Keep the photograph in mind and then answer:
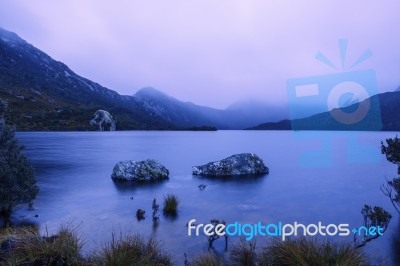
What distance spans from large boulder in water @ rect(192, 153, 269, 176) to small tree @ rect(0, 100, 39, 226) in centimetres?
1669

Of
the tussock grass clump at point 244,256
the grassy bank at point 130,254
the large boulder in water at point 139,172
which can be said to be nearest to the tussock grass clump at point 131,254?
the grassy bank at point 130,254

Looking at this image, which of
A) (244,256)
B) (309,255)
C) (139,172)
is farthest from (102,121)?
(309,255)

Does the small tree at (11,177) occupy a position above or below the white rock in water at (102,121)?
below

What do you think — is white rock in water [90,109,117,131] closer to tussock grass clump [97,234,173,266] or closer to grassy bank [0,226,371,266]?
grassy bank [0,226,371,266]

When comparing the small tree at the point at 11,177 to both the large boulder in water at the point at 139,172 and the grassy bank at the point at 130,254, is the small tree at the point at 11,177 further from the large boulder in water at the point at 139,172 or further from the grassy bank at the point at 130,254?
the large boulder in water at the point at 139,172

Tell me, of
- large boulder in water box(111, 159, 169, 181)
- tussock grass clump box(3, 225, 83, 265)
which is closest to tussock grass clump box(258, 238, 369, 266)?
tussock grass clump box(3, 225, 83, 265)

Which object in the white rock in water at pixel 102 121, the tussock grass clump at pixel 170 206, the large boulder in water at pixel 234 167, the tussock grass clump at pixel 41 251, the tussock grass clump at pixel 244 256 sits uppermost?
the white rock in water at pixel 102 121

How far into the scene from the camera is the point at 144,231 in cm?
1355

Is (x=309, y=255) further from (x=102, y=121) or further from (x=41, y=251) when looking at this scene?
(x=102, y=121)

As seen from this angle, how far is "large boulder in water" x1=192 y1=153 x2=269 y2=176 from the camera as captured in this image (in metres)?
29.2

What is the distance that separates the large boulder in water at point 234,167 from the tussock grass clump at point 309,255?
20.1m

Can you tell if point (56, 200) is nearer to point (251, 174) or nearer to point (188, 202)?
point (188, 202)

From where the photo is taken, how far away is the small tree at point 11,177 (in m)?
14.3

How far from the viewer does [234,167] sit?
2948 cm
